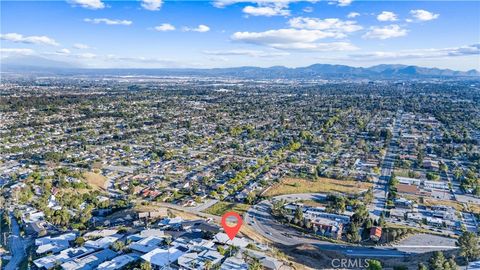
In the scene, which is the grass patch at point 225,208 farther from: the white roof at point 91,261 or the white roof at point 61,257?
the white roof at point 61,257

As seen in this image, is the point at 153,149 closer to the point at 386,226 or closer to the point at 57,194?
the point at 57,194

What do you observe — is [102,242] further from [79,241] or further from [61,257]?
[61,257]

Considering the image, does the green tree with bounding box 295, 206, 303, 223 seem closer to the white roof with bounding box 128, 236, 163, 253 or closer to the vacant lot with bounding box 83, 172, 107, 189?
the white roof with bounding box 128, 236, 163, 253

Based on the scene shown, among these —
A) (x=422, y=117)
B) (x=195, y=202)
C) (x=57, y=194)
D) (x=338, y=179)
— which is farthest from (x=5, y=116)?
(x=422, y=117)

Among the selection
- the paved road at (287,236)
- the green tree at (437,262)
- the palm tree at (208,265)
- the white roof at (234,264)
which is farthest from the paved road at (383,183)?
the palm tree at (208,265)

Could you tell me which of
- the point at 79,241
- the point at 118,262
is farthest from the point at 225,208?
the point at 118,262

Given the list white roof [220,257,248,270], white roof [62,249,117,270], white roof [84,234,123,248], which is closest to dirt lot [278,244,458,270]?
white roof [220,257,248,270]
